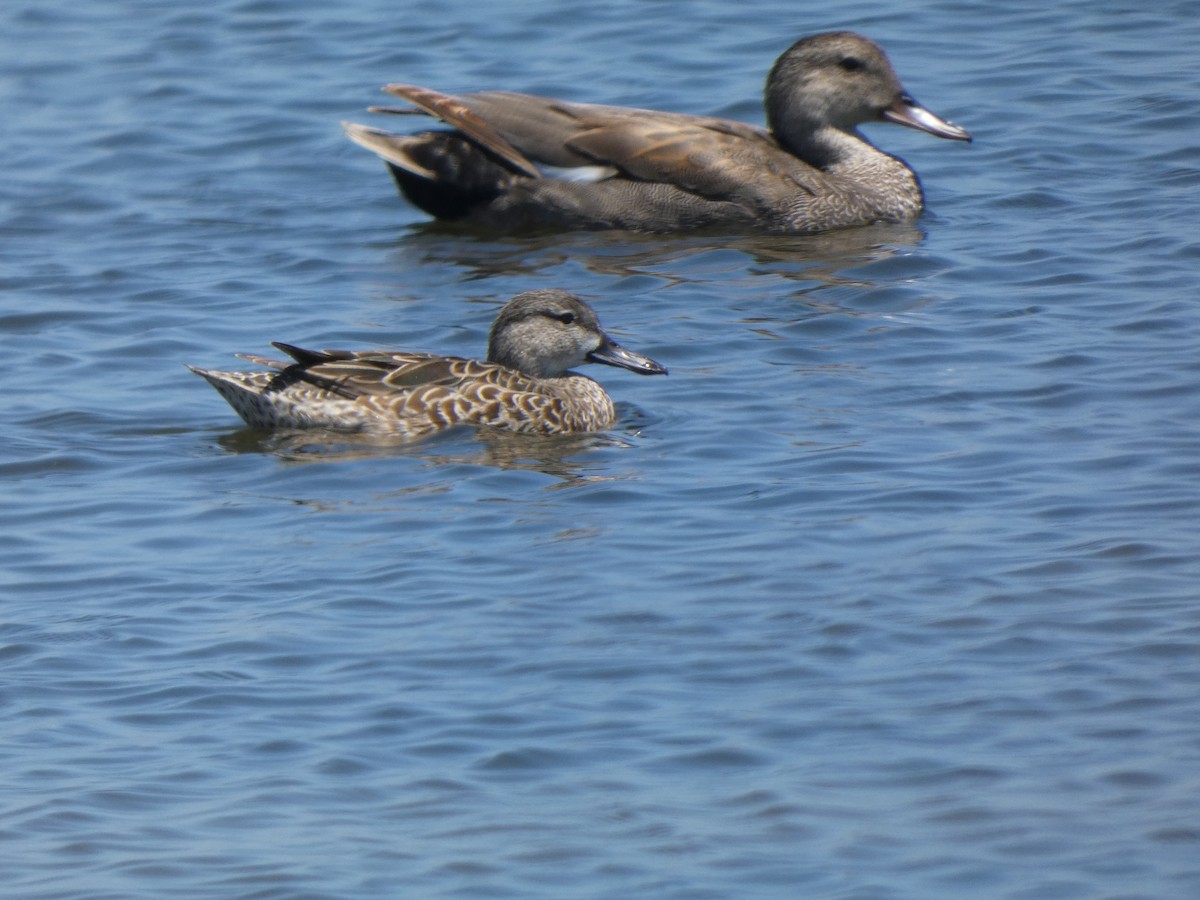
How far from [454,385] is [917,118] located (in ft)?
13.9

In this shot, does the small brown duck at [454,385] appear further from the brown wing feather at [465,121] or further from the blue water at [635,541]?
the brown wing feather at [465,121]

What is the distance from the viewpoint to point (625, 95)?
14.0 meters

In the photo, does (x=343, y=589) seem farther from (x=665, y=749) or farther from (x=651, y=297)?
(x=651, y=297)

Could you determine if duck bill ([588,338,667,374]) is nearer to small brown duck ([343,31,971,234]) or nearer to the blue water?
the blue water

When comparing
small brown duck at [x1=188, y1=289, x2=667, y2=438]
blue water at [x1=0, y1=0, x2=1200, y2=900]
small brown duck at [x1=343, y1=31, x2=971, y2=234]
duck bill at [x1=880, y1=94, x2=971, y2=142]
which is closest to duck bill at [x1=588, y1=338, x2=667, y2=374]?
small brown duck at [x1=188, y1=289, x2=667, y2=438]

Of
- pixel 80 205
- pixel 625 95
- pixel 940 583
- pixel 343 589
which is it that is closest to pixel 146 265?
pixel 80 205

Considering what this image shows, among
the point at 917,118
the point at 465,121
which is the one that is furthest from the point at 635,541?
the point at 917,118

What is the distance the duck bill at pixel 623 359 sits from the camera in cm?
947

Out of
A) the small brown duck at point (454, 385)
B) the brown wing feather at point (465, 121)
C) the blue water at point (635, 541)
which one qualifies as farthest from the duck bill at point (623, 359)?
the brown wing feather at point (465, 121)

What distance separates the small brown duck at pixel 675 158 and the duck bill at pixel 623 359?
259cm

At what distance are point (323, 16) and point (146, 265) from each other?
16.6ft

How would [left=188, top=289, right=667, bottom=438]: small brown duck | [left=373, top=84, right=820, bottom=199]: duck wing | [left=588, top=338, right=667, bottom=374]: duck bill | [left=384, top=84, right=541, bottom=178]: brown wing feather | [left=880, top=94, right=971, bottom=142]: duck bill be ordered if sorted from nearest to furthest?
[left=188, top=289, right=667, bottom=438]: small brown duck < [left=588, top=338, right=667, bottom=374]: duck bill < [left=373, top=84, right=820, bottom=199]: duck wing < [left=384, top=84, right=541, bottom=178]: brown wing feather < [left=880, top=94, right=971, bottom=142]: duck bill

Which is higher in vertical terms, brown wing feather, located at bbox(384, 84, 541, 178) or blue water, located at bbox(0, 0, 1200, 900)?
brown wing feather, located at bbox(384, 84, 541, 178)

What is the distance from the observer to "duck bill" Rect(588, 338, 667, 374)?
9469 mm
